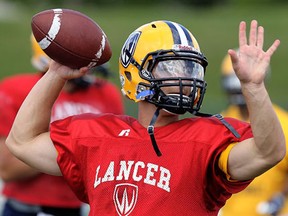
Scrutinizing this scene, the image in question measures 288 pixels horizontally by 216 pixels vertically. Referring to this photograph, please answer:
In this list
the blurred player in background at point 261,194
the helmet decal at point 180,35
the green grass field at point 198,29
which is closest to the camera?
the helmet decal at point 180,35

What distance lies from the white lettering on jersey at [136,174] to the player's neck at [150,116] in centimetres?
24

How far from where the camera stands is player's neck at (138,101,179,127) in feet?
12.3

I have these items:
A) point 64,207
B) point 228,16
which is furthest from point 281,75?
point 64,207

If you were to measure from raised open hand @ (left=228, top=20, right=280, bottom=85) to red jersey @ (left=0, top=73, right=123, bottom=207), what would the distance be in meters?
2.28

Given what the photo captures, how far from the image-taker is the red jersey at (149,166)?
3523mm

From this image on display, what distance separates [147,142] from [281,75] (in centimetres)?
1620

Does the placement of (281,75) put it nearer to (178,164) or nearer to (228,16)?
(228,16)

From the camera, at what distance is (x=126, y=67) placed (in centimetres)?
378

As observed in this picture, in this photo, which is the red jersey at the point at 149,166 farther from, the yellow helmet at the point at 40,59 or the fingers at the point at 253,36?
the yellow helmet at the point at 40,59

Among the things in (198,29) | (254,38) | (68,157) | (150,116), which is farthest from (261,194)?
(198,29)

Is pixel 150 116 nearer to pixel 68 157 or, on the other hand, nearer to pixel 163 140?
pixel 163 140

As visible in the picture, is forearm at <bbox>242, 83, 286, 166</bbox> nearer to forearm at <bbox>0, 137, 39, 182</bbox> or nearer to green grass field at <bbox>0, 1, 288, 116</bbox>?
forearm at <bbox>0, 137, 39, 182</bbox>

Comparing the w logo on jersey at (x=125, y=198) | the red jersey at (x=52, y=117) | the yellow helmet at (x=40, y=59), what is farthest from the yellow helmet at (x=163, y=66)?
the yellow helmet at (x=40, y=59)

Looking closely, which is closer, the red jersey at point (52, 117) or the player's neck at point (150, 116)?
the player's neck at point (150, 116)
